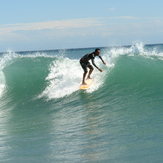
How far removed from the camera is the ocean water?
580 centimetres

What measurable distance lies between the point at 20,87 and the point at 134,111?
26.3 ft

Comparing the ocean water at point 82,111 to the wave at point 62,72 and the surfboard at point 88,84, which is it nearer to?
the wave at point 62,72

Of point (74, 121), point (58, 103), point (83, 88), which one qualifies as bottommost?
point (74, 121)

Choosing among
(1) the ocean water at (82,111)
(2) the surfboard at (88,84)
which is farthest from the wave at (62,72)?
(2) the surfboard at (88,84)

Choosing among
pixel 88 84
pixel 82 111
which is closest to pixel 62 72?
pixel 88 84

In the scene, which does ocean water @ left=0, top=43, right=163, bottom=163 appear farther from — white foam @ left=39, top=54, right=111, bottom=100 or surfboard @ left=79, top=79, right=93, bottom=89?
surfboard @ left=79, top=79, right=93, bottom=89

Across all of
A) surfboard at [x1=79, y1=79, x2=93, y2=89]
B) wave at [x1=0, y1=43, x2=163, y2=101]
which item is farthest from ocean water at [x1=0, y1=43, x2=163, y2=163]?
surfboard at [x1=79, y1=79, x2=93, y2=89]

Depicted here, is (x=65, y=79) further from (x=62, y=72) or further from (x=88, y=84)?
(x=88, y=84)

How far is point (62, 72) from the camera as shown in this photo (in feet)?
53.5

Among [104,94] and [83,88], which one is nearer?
[104,94]

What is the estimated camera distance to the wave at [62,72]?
1388 centimetres

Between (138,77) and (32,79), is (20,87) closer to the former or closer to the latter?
(32,79)

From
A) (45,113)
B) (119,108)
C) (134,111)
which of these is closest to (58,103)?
(45,113)

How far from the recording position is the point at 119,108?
9664 mm
